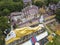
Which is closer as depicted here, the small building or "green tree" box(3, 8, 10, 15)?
the small building

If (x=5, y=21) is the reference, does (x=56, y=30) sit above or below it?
below

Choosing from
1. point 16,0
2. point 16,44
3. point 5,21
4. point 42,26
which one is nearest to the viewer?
point 16,44

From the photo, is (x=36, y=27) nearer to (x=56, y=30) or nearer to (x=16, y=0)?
(x=56, y=30)

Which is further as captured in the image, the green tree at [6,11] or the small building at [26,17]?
the green tree at [6,11]

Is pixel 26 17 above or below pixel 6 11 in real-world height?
below

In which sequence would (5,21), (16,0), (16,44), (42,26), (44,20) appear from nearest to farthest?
(16,44), (5,21), (42,26), (44,20), (16,0)

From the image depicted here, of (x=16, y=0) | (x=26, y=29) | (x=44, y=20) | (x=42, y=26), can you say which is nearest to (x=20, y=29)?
(x=26, y=29)

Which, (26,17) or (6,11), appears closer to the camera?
(6,11)

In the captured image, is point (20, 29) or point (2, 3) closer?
point (20, 29)

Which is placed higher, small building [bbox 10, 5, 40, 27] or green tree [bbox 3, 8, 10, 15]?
green tree [bbox 3, 8, 10, 15]

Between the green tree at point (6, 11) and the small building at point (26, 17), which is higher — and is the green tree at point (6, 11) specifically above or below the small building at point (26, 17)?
above
